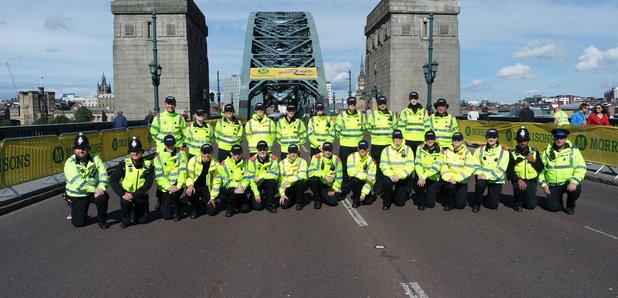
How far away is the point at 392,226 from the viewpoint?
24.1 ft

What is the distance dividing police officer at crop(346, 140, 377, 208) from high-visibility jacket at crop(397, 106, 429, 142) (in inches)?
66.0

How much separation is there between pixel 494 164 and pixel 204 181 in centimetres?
486

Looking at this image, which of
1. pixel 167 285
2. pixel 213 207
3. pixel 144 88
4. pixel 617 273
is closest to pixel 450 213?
pixel 617 273

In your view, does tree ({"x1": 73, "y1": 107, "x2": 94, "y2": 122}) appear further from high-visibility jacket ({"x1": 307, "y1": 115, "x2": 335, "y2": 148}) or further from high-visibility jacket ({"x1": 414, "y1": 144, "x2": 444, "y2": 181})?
high-visibility jacket ({"x1": 414, "y1": 144, "x2": 444, "y2": 181})

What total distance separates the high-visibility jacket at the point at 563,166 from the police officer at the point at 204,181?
18.1 feet

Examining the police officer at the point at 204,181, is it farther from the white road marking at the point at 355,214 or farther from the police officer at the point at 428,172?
the police officer at the point at 428,172

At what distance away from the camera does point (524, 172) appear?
8656 millimetres

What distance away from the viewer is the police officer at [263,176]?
8508mm

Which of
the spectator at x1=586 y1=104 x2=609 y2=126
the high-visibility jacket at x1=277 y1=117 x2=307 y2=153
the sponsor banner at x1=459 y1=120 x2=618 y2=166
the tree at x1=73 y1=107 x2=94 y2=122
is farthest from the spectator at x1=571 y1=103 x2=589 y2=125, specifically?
the tree at x1=73 y1=107 x2=94 y2=122

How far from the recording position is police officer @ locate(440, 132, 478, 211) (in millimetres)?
8492

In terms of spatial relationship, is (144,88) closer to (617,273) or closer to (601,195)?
(601,195)

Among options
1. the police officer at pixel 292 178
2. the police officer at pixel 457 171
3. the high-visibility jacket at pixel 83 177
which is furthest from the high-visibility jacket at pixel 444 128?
the high-visibility jacket at pixel 83 177

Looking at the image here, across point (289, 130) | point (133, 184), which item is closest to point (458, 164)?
point (289, 130)

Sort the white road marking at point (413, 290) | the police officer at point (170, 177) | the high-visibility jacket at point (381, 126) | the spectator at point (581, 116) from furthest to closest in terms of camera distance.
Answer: the spectator at point (581, 116) → the high-visibility jacket at point (381, 126) → the police officer at point (170, 177) → the white road marking at point (413, 290)
